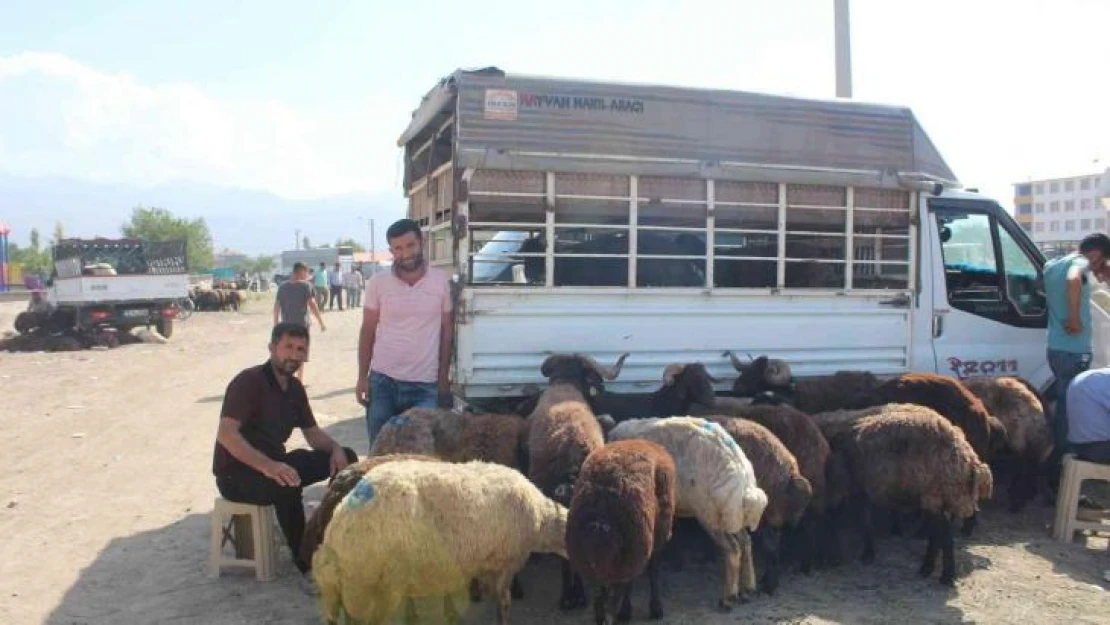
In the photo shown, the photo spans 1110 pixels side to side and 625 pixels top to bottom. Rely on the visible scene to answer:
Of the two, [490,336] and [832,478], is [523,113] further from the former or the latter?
[832,478]

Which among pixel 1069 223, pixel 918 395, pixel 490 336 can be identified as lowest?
pixel 918 395

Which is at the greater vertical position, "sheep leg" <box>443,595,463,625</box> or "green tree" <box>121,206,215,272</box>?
"green tree" <box>121,206,215,272</box>

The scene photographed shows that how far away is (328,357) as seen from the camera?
1830cm

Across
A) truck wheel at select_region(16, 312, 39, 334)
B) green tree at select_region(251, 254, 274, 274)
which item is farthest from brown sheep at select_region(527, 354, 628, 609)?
green tree at select_region(251, 254, 274, 274)

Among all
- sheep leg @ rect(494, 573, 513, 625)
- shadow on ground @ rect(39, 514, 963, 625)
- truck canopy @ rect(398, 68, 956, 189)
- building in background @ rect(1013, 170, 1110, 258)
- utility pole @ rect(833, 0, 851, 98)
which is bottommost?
shadow on ground @ rect(39, 514, 963, 625)

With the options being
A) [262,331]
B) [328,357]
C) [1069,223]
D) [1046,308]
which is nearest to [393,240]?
[1046,308]

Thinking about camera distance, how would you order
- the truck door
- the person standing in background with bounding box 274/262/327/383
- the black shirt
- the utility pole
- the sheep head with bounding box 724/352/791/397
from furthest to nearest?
1. the utility pole
2. the person standing in background with bounding box 274/262/327/383
3. the truck door
4. the sheep head with bounding box 724/352/791/397
5. the black shirt

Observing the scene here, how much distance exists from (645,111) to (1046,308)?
428 cm

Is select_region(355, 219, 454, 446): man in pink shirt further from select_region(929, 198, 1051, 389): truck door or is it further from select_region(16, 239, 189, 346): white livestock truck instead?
select_region(16, 239, 189, 346): white livestock truck

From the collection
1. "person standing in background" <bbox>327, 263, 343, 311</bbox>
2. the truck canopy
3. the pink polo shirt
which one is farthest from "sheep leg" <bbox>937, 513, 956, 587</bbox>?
"person standing in background" <bbox>327, 263, 343, 311</bbox>

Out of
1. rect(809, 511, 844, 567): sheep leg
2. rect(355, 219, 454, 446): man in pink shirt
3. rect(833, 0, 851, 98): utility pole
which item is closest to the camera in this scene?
rect(809, 511, 844, 567): sheep leg

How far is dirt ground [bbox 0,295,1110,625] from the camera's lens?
5.06 metres

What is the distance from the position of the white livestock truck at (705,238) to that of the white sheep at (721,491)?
1435mm

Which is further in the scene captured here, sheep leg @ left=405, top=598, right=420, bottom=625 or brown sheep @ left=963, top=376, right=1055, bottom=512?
brown sheep @ left=963, top=376, right=1055, bottom=512
